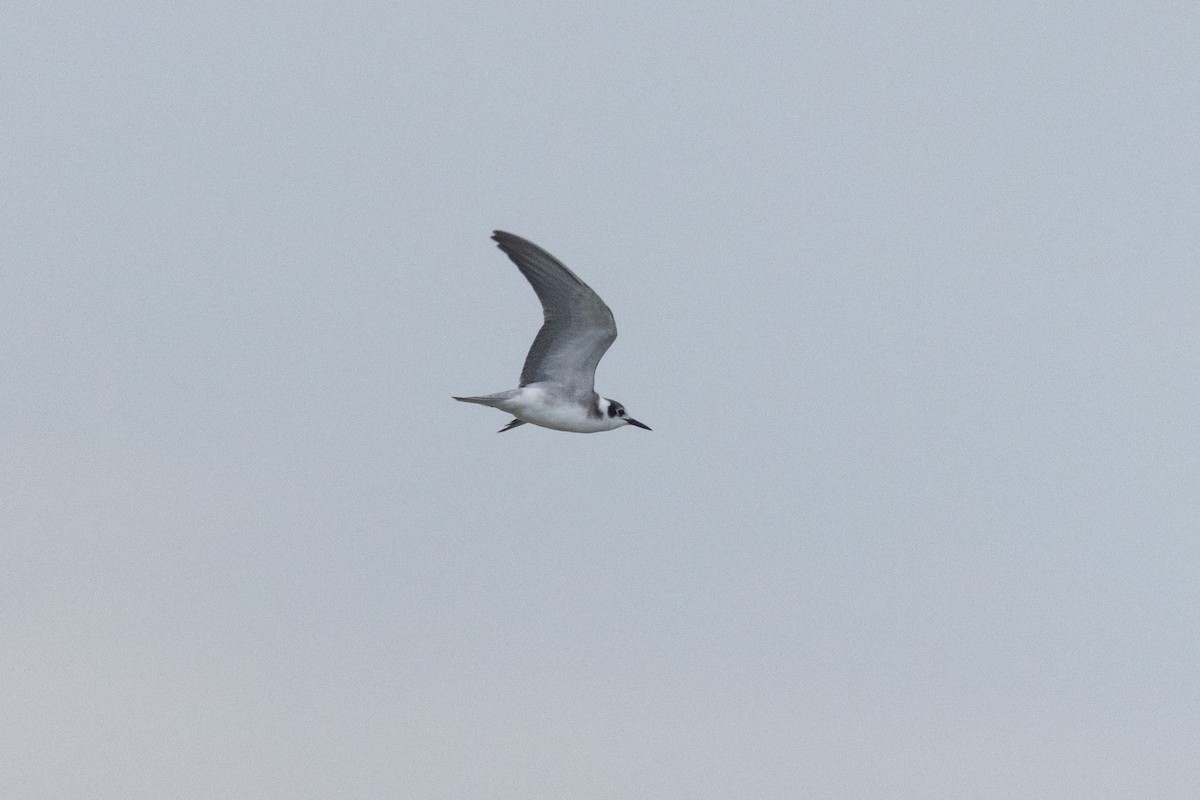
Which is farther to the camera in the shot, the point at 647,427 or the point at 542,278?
the point at 647,427

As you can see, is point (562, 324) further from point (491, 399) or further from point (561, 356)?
point (491, 399)

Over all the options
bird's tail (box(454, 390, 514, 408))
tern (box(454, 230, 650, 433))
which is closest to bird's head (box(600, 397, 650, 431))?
tern (box(454, 230, 650, 433))

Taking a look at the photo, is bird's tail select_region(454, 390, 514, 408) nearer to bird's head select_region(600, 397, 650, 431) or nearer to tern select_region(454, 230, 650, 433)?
tern select_region(454, 230, 650, 433)

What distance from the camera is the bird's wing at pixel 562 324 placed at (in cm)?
2677

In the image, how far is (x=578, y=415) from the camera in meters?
29.4

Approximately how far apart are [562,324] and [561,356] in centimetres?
78

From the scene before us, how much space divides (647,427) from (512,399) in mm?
3543

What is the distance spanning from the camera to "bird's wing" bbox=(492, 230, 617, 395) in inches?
1054

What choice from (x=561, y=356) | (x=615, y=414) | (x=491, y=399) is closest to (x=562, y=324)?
(x=561, y=356)

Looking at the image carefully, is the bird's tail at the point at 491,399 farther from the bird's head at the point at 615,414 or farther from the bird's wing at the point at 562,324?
the bird's head at the point at 615,414

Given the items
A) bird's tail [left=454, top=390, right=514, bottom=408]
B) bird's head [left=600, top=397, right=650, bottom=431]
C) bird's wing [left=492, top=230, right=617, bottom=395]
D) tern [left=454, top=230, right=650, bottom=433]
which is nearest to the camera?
bird's wing [left=492, top=230, right=617, bottom=395]

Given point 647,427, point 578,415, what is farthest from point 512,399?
point 647,427

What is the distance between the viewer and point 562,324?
28.2 metres

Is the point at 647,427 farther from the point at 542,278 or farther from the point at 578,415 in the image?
the point at 542,278
